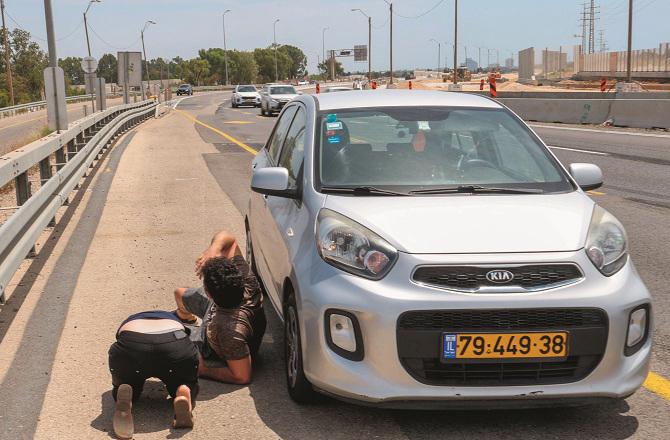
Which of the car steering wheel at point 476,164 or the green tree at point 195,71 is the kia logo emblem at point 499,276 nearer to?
the car steering wheel at point 476,164

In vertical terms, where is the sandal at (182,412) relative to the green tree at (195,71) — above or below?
below

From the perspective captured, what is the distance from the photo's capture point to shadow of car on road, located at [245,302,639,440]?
12.2 ft

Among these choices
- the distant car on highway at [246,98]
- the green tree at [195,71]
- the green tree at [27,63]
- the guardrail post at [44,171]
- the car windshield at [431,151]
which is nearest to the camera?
the car windshield at [431,151]

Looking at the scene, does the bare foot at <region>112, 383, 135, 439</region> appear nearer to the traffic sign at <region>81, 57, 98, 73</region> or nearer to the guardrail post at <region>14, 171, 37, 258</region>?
the guardrail post at <region>14, 171, 37, 258</region>

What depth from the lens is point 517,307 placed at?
11.4 feet

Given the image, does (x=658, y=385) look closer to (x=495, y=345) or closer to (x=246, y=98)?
(x=495, y=345)

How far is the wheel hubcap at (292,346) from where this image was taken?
4.00 m

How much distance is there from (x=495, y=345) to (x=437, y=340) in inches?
9.5

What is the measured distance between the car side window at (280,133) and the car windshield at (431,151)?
785 mm

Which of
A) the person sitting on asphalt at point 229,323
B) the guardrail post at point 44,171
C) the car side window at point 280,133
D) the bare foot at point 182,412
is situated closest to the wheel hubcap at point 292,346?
the person sitting on asphalt at point 229,323

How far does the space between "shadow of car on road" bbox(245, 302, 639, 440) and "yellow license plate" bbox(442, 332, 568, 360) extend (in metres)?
0.42

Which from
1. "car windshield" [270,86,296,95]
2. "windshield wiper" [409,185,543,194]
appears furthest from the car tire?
"car windshield" [270,86,296,95]

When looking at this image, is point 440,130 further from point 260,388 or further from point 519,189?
point 260,388

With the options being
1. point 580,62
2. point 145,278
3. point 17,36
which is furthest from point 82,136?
point 17,36
